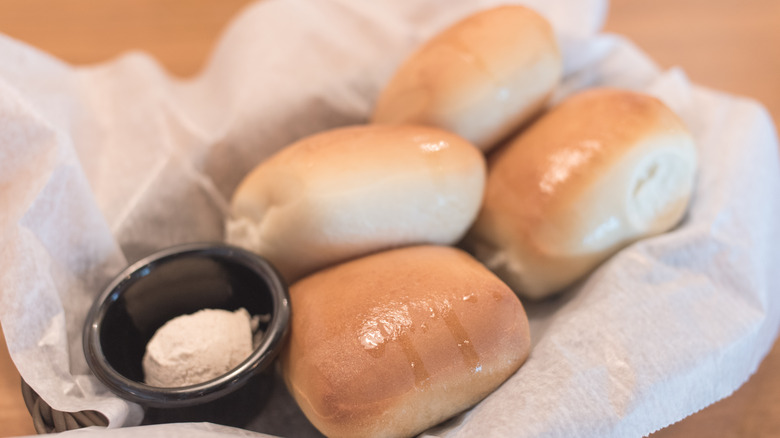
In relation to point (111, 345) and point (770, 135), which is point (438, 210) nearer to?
point (111, 345)

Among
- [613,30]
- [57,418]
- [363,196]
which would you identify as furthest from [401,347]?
[613,30]

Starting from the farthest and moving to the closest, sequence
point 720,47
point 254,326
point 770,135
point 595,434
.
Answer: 1. point 720,47
2. point 770,135
3. point 254,326
4. point 595,434

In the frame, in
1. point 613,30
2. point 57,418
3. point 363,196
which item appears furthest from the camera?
point 613,30

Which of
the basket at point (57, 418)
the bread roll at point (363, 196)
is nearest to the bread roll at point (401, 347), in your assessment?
the bread roll at point (363, 196)

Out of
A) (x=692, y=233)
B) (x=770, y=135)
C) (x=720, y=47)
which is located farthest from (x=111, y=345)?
(x=720, y=47)

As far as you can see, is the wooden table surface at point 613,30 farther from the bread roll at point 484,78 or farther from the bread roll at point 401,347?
the bread roll at point 401,347

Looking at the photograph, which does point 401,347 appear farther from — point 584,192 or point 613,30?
point 613,30
